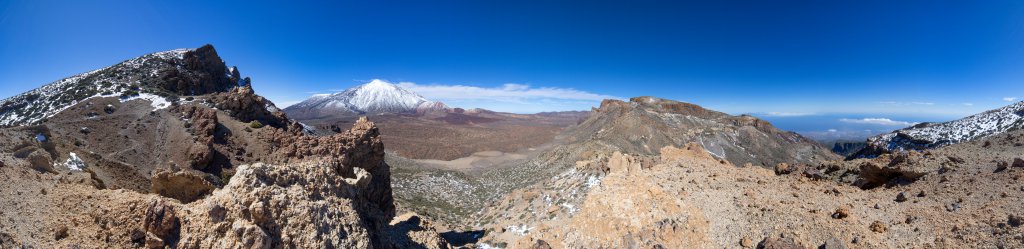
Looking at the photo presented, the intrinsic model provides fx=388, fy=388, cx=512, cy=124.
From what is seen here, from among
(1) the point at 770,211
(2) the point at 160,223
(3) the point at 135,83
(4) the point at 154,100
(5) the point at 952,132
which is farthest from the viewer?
(5) the point at 952,132

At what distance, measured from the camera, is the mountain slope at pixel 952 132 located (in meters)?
33.2

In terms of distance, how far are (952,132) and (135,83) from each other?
73847 millimetres

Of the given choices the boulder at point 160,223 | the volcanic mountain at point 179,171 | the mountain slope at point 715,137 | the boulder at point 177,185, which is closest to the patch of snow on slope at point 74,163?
the volcanic mountain at point 179,171

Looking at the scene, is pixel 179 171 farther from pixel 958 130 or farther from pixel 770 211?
pixel 958 130

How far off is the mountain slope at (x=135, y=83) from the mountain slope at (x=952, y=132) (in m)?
63.6

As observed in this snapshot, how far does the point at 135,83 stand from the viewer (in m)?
→ 32.5

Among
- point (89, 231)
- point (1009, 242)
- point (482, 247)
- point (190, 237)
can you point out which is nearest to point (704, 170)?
point (1009, 242)

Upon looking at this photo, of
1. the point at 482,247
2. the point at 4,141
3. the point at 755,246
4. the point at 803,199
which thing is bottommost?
the point at 482,247

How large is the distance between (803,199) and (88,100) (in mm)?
43297

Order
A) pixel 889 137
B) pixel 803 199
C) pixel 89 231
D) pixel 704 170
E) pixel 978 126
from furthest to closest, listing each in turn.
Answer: pixel 889 137 → pixel 978 126 → pixel 704 170 → pixel 803 199 → pixel 89 231

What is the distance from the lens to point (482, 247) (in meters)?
19.4

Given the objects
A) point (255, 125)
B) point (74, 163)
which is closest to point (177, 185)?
point (74, 163)

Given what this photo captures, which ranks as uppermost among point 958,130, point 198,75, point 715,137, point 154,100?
point 198,75

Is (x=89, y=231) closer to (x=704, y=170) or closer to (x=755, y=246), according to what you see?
(x=755, y=246)
